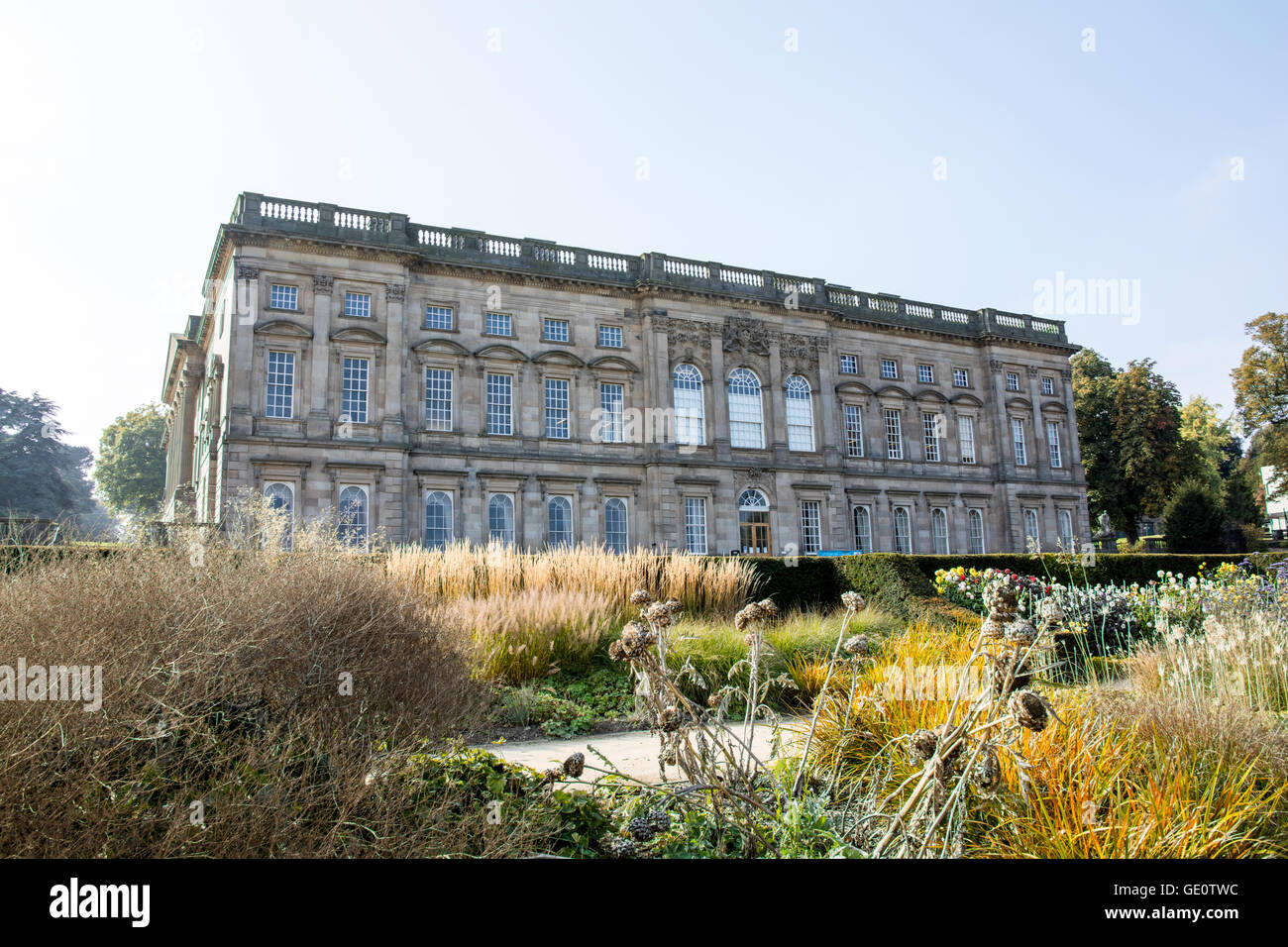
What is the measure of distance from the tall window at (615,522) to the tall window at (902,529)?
13026 millimetres

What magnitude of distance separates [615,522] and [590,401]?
4.76 meters

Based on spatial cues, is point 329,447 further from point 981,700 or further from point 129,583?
point 981,700

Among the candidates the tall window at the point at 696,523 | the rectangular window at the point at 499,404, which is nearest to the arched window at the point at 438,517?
the rectangular window at the point at 499,404

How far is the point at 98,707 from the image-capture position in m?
2.88

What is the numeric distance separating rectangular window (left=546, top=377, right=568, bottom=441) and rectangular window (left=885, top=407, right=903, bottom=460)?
15.7 metres

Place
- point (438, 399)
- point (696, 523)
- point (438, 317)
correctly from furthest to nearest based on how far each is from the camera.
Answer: point (696, 523) < point (438, 317) < point (438, 399)

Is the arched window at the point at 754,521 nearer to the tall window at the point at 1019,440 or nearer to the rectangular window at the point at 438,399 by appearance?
the rectangular window at the point at 438,399

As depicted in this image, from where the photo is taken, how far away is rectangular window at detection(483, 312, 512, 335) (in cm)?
2903

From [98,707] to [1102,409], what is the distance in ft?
167

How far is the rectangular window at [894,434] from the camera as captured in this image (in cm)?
3609

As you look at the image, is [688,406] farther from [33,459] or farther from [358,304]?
[33,459]

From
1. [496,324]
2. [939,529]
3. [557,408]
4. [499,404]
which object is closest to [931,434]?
[939,529]

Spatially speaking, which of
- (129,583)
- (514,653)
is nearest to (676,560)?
(514,653)

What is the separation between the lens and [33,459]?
4734 centimetres
